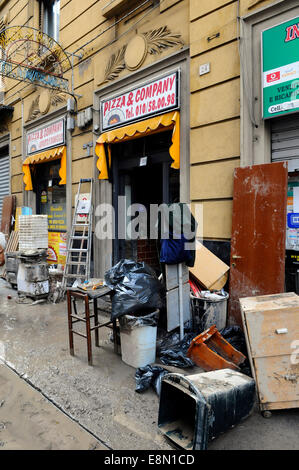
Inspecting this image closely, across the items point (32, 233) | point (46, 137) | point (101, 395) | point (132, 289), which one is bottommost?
point (101, 395)

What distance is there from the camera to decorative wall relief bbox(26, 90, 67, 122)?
839 centimetres

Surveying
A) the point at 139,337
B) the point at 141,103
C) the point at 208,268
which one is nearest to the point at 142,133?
the point at 141,103

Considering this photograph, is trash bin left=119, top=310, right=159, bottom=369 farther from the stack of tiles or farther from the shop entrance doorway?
the stack of tiles

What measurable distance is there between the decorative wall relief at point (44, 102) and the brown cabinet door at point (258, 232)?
5814mm

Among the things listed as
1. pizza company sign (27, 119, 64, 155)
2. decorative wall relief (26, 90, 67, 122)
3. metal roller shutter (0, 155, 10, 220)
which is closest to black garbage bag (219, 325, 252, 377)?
pizza company sign (27, 119, 64, 155)

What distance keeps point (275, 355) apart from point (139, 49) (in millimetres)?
5641

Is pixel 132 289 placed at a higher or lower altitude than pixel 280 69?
lower

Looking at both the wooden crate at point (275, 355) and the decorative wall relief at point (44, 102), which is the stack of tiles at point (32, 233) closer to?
the decorative wall relief at point (44, 102)

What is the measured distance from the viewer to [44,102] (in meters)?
8.99

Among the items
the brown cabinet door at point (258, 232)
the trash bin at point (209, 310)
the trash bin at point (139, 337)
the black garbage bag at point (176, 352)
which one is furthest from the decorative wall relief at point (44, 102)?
the black garbage bag at point (176, 352)

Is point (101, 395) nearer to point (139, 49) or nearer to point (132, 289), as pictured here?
point (132, 289)

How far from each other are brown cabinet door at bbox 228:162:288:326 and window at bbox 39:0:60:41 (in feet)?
26.1

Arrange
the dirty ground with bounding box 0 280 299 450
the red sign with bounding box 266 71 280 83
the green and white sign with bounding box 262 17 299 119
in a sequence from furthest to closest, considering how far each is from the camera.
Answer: the red sign with bounding box 266 71 280 83 → the green and white sign with bounding box 262 17 299 119 → the dirty ground with bounding box 0 280 299 450

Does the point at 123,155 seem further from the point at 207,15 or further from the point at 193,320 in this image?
the point at 193,320
